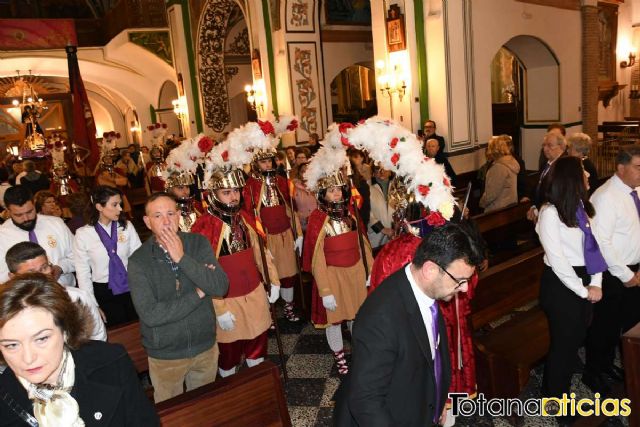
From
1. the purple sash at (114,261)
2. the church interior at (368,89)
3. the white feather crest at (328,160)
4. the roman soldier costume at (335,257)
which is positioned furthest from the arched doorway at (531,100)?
the purple sash at (114,261)

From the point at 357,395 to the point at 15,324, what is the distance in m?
1.21

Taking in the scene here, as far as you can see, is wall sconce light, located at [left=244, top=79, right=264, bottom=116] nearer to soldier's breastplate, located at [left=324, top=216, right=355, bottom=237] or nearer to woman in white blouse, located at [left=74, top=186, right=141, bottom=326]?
soldier's breastplate, located at [left=324, top=216, right=355, bottom=237]

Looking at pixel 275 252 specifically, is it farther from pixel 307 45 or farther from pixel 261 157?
pixel 307 45

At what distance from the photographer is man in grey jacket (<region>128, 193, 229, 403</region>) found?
8.87 ft

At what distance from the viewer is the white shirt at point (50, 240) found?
157 inches

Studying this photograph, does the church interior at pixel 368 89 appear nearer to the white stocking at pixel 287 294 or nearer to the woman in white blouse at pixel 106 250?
the white stocking at pixel 287 294

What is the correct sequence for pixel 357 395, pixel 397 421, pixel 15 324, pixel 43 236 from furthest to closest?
pixel 43 236 → pixel 397 421 → pixel 357 395 → pixel 15 324

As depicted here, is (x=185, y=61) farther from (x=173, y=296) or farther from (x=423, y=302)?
(x=423, y=302)

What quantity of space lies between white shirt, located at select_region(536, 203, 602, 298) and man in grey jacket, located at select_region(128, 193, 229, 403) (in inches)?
79.1

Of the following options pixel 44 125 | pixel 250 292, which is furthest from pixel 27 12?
pixel 250 292

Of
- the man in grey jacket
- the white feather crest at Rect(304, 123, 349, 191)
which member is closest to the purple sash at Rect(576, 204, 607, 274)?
the white feather crest at Rect(304, 123, 349, 191)

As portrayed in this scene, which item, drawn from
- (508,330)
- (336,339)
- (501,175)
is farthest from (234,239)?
(501,175)

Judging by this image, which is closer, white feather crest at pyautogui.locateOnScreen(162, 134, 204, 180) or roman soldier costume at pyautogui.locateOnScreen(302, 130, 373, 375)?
roman soldier costume at pyautogui.locateOnScreen(302, 130, 373, 375)

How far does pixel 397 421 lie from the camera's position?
2.05m
